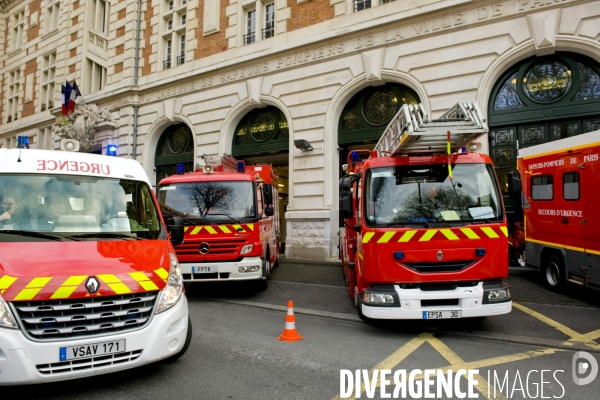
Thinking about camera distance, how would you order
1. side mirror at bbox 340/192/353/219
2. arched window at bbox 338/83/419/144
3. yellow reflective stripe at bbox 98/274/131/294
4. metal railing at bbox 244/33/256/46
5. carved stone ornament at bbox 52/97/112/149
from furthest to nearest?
carved stone ornament at bbox 52/97/112/149
metal railing at bbox 244/33/256/46
arched window at bbox 338/83/419/144
side mirror at bbox 340/192/353/219
yellow reflective stripe at bbox 98/274/131/294

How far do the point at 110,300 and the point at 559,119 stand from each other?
11.9 m

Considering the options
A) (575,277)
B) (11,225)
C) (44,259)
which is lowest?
(575,277)

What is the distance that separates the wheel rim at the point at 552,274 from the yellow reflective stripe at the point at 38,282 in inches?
355

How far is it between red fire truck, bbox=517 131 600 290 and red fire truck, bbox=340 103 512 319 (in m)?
1.47

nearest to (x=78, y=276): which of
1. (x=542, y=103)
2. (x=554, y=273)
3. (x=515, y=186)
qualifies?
(x=515, y=186)

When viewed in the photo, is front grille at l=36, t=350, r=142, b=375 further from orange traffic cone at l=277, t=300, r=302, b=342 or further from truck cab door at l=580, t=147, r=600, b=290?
truck cab door at l=580, t=147, r=600, b=290

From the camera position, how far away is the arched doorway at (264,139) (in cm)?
1557

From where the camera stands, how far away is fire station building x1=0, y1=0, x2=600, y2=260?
36.4 ft

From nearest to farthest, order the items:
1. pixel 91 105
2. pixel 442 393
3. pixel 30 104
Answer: pixel 442 393
pixel 91 105
pixel 30 104

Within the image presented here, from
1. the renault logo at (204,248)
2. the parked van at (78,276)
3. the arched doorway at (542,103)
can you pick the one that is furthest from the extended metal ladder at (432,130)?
the arched doorway at (542,103)

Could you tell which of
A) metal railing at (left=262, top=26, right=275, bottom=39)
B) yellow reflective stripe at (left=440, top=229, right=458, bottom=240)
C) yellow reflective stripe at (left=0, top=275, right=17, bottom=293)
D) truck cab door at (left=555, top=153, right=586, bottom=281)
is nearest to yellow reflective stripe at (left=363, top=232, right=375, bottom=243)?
yellow reflective stripe at (left=440, top=229, right=458, bottom=240)

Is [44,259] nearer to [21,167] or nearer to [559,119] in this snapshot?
[21,167]

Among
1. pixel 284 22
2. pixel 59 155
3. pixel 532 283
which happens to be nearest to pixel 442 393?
pixel 59 155

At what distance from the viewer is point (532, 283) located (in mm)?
9422
